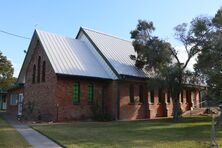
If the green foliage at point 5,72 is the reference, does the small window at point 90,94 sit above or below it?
below

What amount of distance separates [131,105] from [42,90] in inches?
325

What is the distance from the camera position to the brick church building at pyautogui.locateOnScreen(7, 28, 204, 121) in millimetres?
25188

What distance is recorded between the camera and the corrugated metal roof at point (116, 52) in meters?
28.8

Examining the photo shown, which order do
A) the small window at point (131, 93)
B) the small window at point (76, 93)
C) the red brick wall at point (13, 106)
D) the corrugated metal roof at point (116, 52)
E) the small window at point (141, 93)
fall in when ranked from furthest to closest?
the red brick wall at point (13, 106), the small window at point (141, 93), the small window at point (131, 93), the corrugated metal roof at point (116, 52), the small window at point (76, 93)

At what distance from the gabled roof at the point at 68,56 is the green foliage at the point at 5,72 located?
25365 mm

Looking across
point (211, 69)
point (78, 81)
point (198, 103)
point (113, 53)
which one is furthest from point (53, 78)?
point (198, 103)

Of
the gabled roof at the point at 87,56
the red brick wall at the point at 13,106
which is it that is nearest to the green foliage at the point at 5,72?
the red brick wall at the point at 13,106

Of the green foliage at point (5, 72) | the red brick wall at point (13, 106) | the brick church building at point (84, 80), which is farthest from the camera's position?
the green foliage at point (5, 72)

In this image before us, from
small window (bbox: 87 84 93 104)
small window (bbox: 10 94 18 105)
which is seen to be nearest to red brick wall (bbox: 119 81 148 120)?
small window (bbox: 87 84 93 104)

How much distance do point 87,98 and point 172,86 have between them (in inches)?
288

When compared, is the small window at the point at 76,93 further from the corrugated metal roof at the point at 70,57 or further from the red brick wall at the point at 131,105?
the red brick wall at the point at 131,105

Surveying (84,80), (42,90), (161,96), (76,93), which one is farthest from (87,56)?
(161,96)

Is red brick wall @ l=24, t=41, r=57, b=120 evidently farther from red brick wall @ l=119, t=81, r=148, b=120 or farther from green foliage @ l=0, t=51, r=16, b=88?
green foliage @ l=0, t=51, r=16, b=88

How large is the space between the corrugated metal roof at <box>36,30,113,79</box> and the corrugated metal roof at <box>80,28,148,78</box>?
1167 mm
